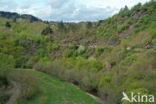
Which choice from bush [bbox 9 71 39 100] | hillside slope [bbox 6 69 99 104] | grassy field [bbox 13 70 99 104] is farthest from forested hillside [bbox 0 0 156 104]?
grassy field [bbox 13 70 99 104]

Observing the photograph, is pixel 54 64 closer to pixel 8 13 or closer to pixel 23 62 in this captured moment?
pixel 23 62

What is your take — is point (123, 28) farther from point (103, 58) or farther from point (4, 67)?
point (4, 67)

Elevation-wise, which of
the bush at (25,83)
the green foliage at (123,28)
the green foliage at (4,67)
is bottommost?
the bush at (25,83)

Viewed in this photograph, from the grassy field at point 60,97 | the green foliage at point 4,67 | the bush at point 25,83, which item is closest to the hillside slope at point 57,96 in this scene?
the grassy field at point 60,97

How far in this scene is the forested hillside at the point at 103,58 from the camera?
17047mm

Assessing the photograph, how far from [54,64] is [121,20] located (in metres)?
26.6

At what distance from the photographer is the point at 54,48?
4356 centimetres

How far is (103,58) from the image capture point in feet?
99.0

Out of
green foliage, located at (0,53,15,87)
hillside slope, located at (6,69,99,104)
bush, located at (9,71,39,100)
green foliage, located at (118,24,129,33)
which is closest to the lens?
green foliage, located at (0,53,15,87)

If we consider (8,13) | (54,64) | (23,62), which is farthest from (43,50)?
(8,13)

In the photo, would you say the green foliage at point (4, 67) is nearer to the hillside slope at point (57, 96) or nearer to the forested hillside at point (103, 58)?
the forested hillside at point (103, 58)

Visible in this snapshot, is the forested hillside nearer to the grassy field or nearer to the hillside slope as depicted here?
the hillside slope

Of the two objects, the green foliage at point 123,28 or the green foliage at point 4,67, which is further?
the green foliage at point 123,28

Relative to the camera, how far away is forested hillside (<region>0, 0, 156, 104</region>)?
1705 cm
